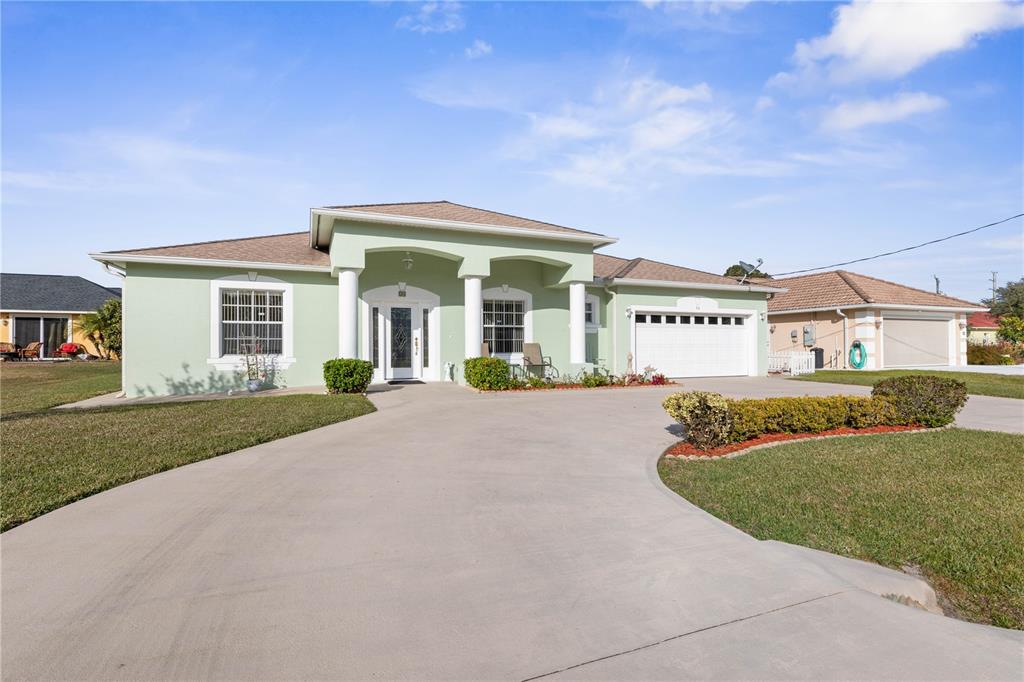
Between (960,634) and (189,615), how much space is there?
410cm

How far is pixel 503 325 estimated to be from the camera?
16891 millimetres

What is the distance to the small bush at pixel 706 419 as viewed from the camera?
Answer: 7.27 m

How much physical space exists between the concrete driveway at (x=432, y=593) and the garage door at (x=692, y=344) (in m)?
13.4

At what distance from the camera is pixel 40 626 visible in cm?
273

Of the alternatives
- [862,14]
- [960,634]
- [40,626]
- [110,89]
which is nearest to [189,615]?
[40,626]

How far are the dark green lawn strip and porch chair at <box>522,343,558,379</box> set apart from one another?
6.03 m

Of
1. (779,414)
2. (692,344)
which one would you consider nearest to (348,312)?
(779,414)

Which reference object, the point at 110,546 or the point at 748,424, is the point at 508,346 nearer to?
the point at 748,424

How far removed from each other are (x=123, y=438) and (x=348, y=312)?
672cm

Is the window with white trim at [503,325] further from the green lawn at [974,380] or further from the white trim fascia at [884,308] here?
the white trim fascia at [884,308]

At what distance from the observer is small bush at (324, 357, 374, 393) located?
41.7 feet

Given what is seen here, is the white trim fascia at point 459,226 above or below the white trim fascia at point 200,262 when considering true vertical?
above

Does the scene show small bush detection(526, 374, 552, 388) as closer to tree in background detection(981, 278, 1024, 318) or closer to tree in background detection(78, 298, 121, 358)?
tree in background detection(78, 298, 121, 358)

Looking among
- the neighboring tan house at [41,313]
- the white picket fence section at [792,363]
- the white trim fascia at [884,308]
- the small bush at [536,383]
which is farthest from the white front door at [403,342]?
the neighboring tan house at [41,313]
